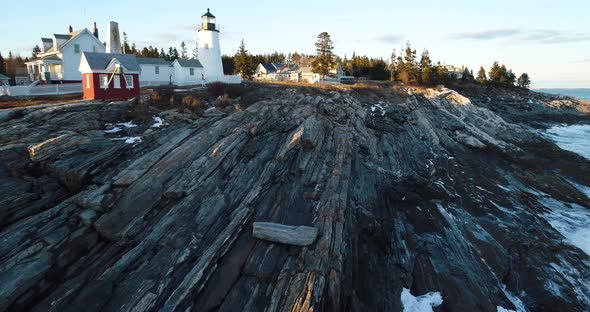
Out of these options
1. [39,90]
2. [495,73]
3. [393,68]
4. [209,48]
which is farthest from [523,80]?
[39,90]

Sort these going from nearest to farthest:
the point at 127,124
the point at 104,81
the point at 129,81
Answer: the point at 127,124 < the point at 104,81 < the point at 129,81

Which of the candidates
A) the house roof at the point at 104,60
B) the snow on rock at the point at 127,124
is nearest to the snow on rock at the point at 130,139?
the snow on rock at the point at 127,124

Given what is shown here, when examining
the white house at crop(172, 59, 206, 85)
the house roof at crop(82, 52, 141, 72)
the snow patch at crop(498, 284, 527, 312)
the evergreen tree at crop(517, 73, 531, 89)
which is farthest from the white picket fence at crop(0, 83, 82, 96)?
the evergreen tree at crop(517, 73, 531, 89)

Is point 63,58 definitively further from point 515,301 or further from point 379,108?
point 515,301

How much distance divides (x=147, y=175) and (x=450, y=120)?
122 feet

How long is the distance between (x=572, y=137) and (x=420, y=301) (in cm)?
4903

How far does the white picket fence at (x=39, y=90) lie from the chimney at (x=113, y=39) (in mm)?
12024

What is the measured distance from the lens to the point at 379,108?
133 ft

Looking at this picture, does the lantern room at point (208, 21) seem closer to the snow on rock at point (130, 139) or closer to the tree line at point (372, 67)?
the tree line at point (372, 67)

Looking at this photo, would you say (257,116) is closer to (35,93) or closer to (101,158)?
(101,158)

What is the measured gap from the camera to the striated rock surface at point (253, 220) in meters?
11.7

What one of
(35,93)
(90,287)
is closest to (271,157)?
(90,287)

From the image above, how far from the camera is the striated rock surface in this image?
38.4 ft

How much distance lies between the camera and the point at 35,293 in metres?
Result: 11.4
